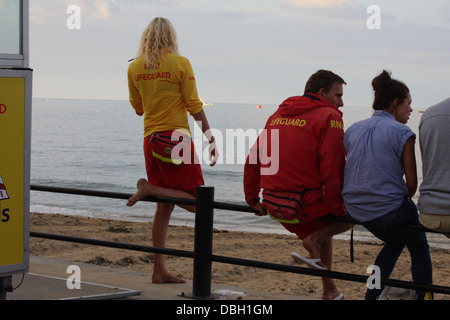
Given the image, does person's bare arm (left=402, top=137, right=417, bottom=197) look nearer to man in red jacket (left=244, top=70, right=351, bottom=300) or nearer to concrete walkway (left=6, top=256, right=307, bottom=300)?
man in red jacket (left=244, top=70, right=351, bottom=300)

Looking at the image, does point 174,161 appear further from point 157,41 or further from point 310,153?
point 310,153

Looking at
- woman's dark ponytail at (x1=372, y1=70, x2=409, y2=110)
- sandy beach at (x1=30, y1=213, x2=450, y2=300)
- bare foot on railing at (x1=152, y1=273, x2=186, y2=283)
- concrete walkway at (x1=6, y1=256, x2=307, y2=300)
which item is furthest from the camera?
sandy beach at (x1=30, y1=213, x2=450, y2=300)

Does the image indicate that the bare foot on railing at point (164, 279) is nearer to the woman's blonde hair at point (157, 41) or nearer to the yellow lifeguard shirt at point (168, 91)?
the yellow lifeguard shirt at point (168, 91)

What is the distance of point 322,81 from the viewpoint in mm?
4480

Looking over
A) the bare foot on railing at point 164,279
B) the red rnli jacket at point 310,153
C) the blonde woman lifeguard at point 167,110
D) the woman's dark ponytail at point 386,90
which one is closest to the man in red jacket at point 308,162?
the red rnli jacket at point 310,153

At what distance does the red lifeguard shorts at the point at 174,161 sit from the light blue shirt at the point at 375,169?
56.1 inches

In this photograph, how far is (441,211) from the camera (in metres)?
3.76

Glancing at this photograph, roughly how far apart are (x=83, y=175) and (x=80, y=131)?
105 ft

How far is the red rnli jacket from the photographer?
421 centimetres

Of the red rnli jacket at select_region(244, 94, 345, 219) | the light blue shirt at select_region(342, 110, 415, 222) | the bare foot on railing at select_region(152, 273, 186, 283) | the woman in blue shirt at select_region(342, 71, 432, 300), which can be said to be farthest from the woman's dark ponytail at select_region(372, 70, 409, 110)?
the bare foot on railing at select_region(152, 273, 186, 283)

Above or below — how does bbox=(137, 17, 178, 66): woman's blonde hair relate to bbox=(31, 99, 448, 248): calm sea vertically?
above

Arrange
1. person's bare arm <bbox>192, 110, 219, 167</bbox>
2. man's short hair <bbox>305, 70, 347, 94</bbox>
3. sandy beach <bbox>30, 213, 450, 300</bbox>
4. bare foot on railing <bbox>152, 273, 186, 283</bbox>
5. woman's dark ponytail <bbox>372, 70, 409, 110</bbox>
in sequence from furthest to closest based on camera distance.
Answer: sandy beach <bbox>30, 213, 450, 300</bbox>
bare foot on railing <bbox>152, 273, 186, 283</bbox>
person's bare arm <bbox>192, 110, 219, 167</bbox>
man's short hair <bbox>305, 70, 347, 94</bbox>
woman's dark ponytail <bbox>372, 70, 409, 110</bbox>

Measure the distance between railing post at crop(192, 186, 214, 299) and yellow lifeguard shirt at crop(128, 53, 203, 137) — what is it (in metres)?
0.63

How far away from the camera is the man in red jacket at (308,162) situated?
4230 millimetres
